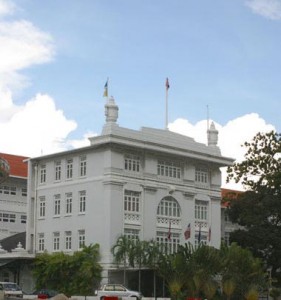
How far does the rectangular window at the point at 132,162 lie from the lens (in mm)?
60834

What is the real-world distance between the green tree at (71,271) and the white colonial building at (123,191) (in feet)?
3.07

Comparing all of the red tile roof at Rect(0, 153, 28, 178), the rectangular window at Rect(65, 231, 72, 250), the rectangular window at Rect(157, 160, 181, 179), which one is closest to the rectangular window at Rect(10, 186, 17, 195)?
the red tile roof at Rect(0, 153, 28, 178)

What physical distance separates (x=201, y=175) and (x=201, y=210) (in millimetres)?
3070

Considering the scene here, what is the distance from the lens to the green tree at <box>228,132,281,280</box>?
210 feet

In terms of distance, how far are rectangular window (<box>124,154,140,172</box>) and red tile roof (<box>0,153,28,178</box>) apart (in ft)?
66.5

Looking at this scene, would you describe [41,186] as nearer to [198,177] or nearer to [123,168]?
[123,168]

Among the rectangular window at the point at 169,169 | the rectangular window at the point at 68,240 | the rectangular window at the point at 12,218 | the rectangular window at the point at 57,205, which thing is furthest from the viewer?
the rectangular window at the point at 12,218

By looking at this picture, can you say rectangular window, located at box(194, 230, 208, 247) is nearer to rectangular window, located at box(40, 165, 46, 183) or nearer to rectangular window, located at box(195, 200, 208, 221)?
rectangular window, located at box(195, 200, 208, 221)

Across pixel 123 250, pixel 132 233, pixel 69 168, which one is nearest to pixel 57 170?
pixel 69 168

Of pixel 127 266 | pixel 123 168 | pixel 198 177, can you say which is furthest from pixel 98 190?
pixel 198 177

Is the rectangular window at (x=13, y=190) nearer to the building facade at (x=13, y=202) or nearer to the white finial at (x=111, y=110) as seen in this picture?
the building facade at (x=13, y=202)

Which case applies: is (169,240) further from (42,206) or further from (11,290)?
(11,290)

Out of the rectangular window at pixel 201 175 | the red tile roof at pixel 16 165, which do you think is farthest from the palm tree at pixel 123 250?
the red tile roof at pixel 16 165

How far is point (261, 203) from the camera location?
65.8 m
